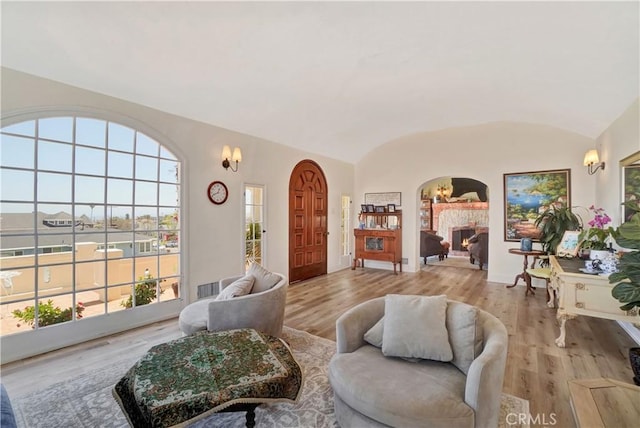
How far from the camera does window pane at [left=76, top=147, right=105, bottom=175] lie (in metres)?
2.96

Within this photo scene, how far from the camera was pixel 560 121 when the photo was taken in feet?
15.0

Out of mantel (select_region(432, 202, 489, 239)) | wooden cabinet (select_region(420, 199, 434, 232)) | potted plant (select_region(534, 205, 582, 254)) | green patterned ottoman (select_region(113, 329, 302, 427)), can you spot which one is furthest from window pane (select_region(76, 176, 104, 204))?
mantel (select_region(432, 202, 489, 239))

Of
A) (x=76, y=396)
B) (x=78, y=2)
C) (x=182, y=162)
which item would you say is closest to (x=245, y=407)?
(x=76, y=396)

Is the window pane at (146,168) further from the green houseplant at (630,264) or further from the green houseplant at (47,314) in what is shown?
the green houseplant at (630,264)

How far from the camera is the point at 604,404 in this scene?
1.72 meters

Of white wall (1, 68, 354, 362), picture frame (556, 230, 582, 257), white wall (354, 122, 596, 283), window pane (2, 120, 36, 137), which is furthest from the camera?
white wall (354, 122, 596, 283)

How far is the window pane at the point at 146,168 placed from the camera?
135 inches

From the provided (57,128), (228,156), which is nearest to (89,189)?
(57,128)

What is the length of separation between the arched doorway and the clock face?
7.63m

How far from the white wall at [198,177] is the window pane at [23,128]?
10 centimetres

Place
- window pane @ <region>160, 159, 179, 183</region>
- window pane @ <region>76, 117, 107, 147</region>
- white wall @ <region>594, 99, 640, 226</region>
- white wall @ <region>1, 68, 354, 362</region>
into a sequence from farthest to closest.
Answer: window pane @ <region>160, 159, 179, 183</region>
white wall @ <region>594, 99, 640, 226</region>
window pane @ <region>76, 117, 107, 147</region>
white wall @ <region>1, 68, 354, 362</region>

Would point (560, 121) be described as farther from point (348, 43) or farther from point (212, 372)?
point (212, 372)

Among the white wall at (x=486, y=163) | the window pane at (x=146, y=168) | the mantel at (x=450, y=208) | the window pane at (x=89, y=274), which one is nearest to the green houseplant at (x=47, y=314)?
the window pane at (x=89, y=274)

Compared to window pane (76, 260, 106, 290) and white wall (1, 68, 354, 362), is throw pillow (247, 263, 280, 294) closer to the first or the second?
white wall (1, 68, 354, 362)
